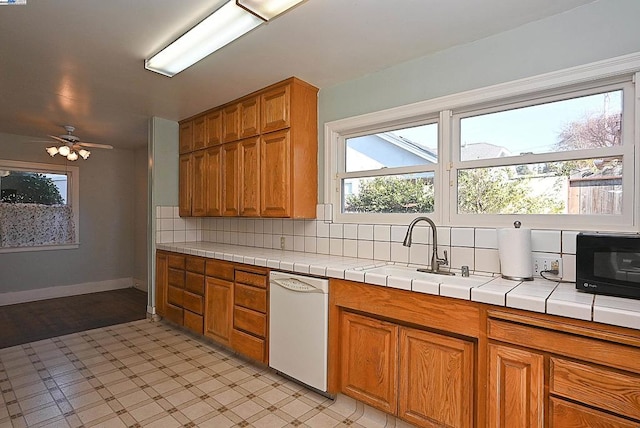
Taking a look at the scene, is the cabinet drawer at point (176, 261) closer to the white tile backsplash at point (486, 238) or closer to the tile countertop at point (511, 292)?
the tile countertop at point (511, 292)

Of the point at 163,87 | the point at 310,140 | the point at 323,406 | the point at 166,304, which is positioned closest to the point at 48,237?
the point at 166,304

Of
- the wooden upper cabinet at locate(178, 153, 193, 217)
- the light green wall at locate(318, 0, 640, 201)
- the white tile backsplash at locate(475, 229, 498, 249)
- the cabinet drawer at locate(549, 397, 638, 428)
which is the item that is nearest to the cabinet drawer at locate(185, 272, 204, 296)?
the wooden upper cabinet at locate(178, 153, 193, 217)

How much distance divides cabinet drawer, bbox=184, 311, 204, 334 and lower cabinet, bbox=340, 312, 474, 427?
64.9 inches

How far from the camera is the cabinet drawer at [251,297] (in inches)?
101

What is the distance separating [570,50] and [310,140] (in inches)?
71.9

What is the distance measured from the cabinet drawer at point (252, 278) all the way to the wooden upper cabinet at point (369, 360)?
0.75 m

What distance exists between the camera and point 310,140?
9.53ft

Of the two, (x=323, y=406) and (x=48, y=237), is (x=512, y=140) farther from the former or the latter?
(x=48, y=237)

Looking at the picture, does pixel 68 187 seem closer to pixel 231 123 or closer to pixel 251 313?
pixel 231 123

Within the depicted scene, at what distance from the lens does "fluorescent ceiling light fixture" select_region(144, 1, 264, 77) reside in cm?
180

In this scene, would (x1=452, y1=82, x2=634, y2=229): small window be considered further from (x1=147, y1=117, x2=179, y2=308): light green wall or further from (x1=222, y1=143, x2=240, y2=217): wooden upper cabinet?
(x1=147, y1=117, x2=179, y2=308): light green wall

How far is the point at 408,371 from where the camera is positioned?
1831 mm

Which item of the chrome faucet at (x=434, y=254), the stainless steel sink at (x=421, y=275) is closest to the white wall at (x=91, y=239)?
the stainless steel sink at (x=421, y=275)

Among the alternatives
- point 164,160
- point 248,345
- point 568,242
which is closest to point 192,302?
point 248,345
